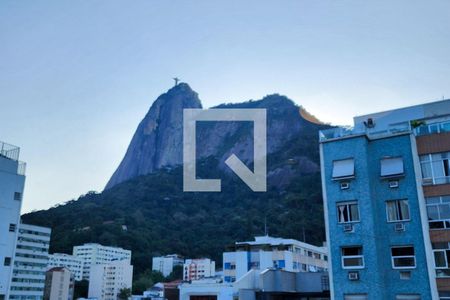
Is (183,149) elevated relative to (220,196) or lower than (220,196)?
elevated

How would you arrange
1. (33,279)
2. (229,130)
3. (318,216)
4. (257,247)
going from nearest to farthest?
(257,247)
(33,279)
(318,216)
(229,130)

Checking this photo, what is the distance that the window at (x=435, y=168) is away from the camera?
46.9 feet

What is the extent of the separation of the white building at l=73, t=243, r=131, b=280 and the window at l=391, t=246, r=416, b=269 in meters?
85.7

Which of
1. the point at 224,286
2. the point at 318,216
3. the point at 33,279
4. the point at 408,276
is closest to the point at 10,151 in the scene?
the point at 224,286

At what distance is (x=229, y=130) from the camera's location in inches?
6088

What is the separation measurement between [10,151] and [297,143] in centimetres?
10265

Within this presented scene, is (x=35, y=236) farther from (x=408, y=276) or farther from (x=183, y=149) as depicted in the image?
(x=183, y=149)

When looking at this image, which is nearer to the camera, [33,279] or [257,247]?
[257,247]

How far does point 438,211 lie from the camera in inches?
553

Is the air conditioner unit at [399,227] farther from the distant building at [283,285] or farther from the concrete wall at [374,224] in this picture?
the distant building at [283,285]

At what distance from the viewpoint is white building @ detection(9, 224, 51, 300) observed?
50.5 m

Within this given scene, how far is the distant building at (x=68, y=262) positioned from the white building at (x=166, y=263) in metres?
15.8

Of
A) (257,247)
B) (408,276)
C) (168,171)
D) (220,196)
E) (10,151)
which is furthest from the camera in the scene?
(168,171)

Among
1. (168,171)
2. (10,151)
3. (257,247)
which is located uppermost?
(168,171)
